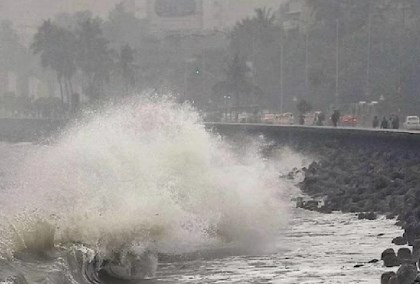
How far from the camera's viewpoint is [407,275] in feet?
49.0

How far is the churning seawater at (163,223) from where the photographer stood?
1756cm

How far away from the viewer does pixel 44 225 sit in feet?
60.6

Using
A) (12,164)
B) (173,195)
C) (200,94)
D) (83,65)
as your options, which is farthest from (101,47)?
(173,195)

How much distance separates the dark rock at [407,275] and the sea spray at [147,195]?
5.65 meters

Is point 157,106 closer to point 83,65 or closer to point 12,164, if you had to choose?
point 12,164

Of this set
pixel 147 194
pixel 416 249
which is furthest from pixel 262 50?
pixel 416 249

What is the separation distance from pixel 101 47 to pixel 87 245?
14094cm

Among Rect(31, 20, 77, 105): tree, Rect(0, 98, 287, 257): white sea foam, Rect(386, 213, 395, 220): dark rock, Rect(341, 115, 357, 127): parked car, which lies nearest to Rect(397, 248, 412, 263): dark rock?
Rect(0, 98, 287, 257): white sea foam

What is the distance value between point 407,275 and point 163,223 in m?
7.45

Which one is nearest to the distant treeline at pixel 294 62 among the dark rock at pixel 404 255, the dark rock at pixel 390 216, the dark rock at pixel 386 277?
the dark rock at pixel 390 216

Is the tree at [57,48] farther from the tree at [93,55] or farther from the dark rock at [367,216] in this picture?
the dark rock at [367,216]

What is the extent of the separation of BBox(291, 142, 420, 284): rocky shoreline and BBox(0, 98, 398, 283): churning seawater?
654mm

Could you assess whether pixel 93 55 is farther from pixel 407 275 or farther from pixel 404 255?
pixel 407 275

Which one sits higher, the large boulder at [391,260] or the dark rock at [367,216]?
the large boulder at [391,260]
